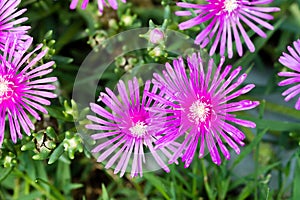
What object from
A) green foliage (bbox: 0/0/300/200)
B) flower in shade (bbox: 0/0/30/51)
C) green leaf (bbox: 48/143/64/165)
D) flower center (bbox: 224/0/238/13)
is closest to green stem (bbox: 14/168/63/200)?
green foliage (bbox: 0/0/300/200)

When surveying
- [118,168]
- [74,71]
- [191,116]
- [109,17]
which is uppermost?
[109,17]

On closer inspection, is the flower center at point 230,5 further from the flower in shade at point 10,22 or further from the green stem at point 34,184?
the green stem at point 34,184

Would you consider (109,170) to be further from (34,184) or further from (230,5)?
(230,5)

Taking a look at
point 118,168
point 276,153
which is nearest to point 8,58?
point 118,168

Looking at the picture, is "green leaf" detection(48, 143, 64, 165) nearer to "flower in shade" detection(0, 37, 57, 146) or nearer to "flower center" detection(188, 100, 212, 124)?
"flower in shade" detection(0, 37, 57, 146)

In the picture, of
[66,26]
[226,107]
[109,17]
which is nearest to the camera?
[226,107]

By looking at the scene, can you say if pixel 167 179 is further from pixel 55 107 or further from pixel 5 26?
pixel 5 26

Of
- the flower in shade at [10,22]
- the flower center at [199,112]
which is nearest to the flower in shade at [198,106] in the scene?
the flower center at [199,112]

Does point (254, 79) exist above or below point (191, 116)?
above
